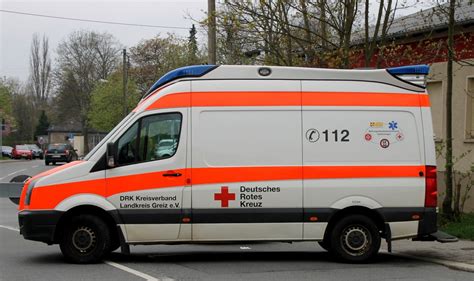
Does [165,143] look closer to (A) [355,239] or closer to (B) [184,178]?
(B) [184,178]

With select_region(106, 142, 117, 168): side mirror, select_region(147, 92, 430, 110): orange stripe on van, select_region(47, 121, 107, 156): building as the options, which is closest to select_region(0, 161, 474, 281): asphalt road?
select_region(106, 142, 117, 168): side mirror

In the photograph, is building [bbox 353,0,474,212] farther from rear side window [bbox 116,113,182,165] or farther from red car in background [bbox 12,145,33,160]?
red car in background [bbox 12,145,33,160]

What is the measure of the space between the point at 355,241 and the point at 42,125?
101 metres

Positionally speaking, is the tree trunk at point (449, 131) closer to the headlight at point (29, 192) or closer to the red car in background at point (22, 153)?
the headlight at point (29, 192)

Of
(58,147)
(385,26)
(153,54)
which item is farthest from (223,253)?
(153,54)

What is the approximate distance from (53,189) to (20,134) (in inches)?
3693

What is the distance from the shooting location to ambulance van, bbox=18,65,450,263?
891 centimetres

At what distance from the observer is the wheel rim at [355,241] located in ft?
30.3

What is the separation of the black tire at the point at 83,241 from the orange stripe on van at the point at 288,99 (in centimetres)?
186

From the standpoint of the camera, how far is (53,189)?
29.0 ft

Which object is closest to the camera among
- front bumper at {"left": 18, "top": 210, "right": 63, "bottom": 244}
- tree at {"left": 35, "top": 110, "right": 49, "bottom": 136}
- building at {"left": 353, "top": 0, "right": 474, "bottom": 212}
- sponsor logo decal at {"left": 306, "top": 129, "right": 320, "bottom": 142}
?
front bumper at {"left": 18, "top": 210, "right": 63, "bottom": 244}

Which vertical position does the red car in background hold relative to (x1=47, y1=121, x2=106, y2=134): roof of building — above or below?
below

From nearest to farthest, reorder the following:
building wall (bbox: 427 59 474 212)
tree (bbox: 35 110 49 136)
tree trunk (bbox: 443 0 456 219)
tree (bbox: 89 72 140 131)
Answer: tree trunk (bbox: 443 0 456 219)
building wall (bbox: 427 59 474 212)
tree (bbox: 89 72 140 131)
tree (bbox: 35 110 49 136)

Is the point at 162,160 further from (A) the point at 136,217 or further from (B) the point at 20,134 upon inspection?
(B) the point at 20,134
